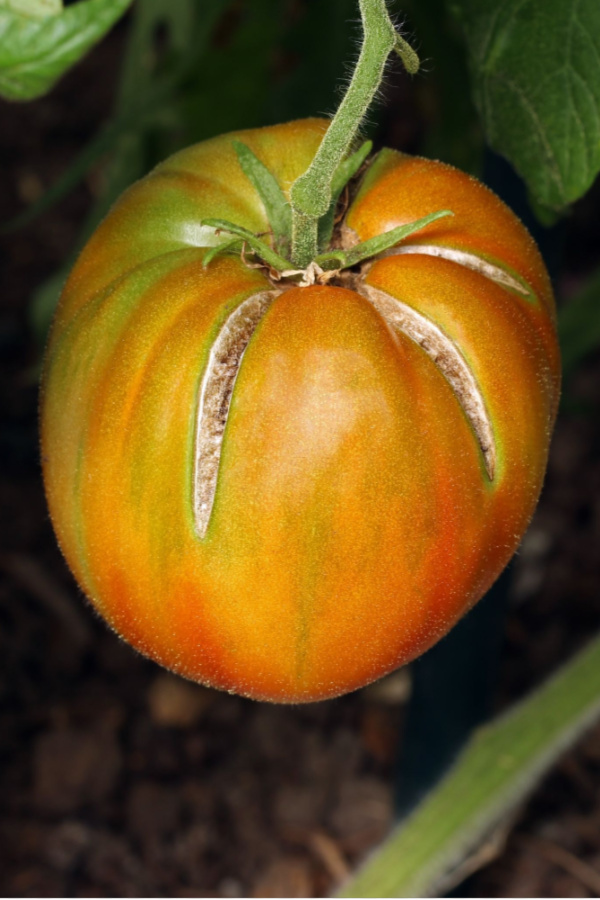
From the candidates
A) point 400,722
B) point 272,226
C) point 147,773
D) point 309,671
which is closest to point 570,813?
point 400,722

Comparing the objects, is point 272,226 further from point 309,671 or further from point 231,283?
point 309,671

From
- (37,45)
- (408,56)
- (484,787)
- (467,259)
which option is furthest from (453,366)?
(484,787)

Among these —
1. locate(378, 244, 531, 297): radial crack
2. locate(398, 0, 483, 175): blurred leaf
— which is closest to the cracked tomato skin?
locate(378, 244, 531, 297): radial crack

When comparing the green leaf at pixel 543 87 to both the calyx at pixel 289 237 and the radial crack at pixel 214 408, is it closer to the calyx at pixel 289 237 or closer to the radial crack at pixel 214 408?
the calyx at pixel 289 237

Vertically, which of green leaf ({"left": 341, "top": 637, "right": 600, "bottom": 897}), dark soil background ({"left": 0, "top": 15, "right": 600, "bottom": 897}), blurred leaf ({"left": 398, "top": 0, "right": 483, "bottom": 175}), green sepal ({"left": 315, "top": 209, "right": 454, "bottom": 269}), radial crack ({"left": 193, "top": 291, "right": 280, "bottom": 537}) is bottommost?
dark soil background ({"left": 0, "top": 15, "right": 600, "bottom": 897})

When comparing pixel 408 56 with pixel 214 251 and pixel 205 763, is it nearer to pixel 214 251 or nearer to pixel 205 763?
pixel 214 251

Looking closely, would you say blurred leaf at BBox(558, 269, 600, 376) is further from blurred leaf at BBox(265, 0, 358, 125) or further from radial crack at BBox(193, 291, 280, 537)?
radial crack at BBox(193, 291, 280, 537)

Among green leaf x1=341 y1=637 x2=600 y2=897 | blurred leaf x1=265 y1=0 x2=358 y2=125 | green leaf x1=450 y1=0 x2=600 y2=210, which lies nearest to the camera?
green leaf x1=450 y1=0 x2=600 y2=210
